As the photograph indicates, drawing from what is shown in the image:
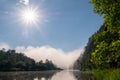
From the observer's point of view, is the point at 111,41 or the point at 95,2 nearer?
the point at 111,41

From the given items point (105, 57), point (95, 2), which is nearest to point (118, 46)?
point (105, 57)

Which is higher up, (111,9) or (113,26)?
(111,9)

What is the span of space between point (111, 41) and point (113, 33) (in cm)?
86

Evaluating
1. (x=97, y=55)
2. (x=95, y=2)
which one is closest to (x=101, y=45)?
(x=97, y=55)

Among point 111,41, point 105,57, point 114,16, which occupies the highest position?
point 114,16

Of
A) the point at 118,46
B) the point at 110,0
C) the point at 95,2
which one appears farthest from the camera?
the point at 95,2

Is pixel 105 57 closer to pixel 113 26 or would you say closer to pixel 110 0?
pixel 113 26

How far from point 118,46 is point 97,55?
86.0 inches

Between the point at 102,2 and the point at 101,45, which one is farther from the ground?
the point at 102,2

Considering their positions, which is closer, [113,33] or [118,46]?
[118,46]

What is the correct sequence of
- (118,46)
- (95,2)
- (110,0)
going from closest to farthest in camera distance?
(118,46), (110,0), (95,2)

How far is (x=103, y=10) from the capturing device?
85.7 ft

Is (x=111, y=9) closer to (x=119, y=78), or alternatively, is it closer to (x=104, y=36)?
(x=104, y=36)

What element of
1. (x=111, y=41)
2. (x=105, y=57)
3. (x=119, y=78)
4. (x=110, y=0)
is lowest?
(x=119, y=78)
